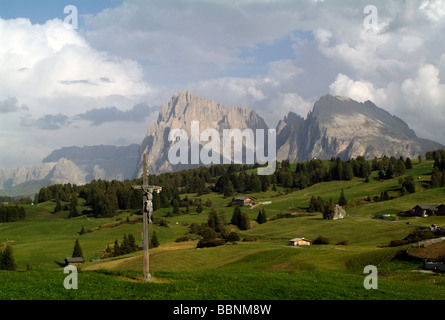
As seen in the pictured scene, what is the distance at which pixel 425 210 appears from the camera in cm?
12281

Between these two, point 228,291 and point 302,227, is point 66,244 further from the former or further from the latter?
point 228,291

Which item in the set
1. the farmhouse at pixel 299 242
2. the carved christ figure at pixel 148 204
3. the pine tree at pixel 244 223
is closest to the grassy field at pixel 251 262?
the farmhouse at pixel 299 242

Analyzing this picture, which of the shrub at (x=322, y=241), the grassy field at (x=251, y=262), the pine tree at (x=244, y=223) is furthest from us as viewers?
the pine tree at (x=244, y=223)

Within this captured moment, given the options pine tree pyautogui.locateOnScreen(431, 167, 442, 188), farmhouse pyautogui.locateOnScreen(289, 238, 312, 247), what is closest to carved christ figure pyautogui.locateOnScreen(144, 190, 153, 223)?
farmhouse pyautogui.locateOnScreen(289, 238, 312, 247)

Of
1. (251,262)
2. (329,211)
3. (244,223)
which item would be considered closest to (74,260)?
(251,262)

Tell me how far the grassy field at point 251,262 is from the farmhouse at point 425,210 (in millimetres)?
6680

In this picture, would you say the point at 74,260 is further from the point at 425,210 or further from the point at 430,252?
the point at 425,210

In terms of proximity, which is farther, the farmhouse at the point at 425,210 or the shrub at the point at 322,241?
the farmhouse at the point at 425,210

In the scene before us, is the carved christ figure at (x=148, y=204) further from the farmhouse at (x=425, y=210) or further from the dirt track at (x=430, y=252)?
the farmhouse at (x=425, y=210)

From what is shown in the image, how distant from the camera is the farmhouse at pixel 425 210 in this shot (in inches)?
4802

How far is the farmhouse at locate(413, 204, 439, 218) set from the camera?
400 ft

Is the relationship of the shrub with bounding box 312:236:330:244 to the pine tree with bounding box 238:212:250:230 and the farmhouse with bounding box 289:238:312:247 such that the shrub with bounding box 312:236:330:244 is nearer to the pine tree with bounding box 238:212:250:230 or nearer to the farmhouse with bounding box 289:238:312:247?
the farmhouse with bounding box 289:238:312:247
